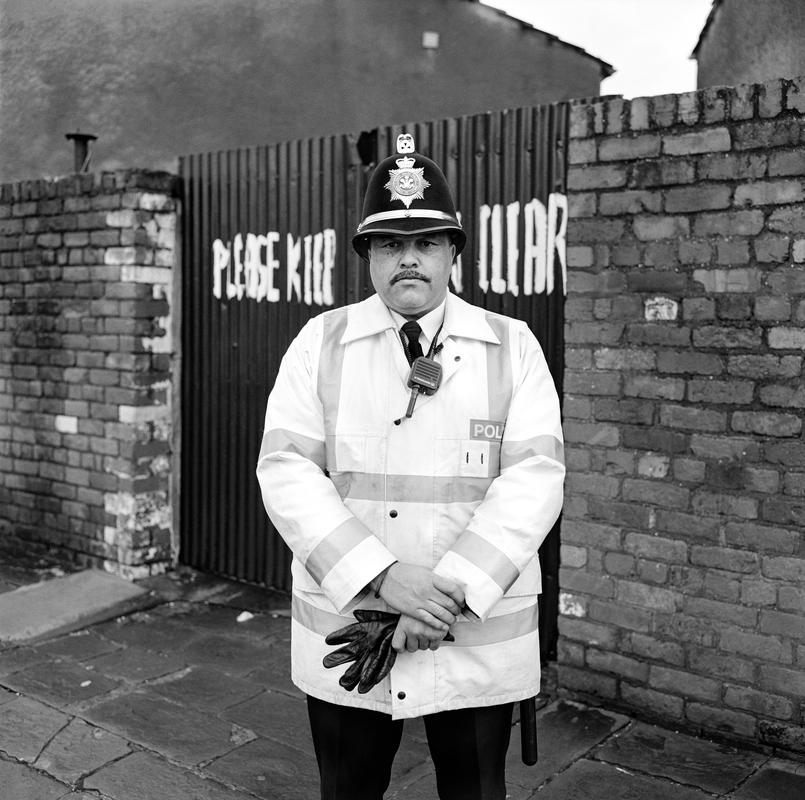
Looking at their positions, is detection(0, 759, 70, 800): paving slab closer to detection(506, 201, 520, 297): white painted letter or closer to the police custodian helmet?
the police custodian helmet

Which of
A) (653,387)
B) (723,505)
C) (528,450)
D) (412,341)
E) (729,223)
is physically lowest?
(723,505)

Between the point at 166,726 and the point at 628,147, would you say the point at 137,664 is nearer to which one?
the point at 166,726

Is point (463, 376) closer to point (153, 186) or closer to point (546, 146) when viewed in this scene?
point (546, 146)

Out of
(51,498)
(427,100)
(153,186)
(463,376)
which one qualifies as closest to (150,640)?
(51,498)

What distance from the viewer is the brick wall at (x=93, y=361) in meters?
5.30

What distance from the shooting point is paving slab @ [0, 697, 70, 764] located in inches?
134

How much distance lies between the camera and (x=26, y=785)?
3162mm

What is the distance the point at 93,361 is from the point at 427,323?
368cm

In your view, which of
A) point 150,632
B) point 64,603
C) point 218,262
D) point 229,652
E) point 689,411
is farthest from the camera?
point 218,262

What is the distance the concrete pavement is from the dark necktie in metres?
1.67

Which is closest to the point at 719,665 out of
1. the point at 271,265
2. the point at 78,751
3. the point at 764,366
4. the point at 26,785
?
the point at 764,366

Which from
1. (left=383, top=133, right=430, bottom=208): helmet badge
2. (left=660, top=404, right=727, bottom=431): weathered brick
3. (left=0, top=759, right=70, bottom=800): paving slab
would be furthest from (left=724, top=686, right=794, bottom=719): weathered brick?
(left=0, top=759, right=70, bottom=800): paving slab

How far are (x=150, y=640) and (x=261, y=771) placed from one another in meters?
1.51

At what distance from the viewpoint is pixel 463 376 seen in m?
2.32
